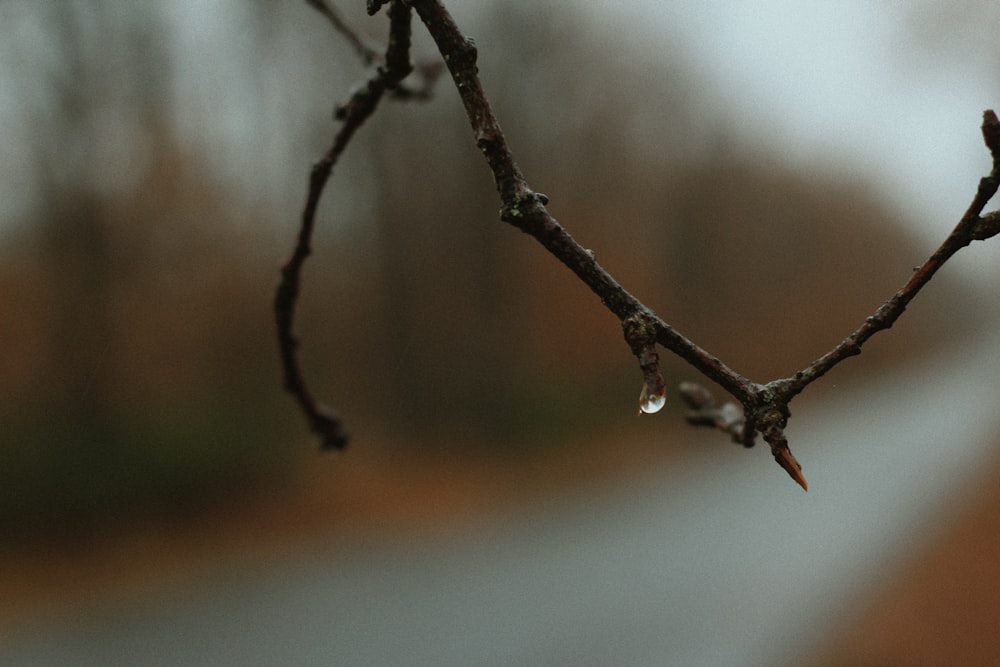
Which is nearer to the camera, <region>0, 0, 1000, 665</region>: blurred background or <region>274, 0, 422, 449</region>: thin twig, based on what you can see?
<region>274, 0, 422, 449</region>: thin twig

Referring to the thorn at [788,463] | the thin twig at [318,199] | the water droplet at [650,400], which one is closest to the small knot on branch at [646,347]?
the water droplet at [650,400]

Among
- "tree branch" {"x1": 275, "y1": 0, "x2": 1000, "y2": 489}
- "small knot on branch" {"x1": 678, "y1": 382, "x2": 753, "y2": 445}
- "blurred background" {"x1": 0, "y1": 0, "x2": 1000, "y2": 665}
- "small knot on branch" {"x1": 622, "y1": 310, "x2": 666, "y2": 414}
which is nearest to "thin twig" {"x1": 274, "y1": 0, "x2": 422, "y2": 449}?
"tree branch" {"x1": 275, "y1": 0, "x2": 1000, "y2": 489}

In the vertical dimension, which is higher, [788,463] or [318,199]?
[318,199]

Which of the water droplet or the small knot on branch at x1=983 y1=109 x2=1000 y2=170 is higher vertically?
the small knot on branch at x1=983 y1=109 x2=1000 y2=170

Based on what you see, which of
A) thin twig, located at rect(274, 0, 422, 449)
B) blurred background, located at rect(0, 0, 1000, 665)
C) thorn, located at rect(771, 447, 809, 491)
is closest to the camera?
thorn, located at rect(771, 447, 809, 491)

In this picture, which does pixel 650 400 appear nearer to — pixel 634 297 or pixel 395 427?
pixel 634 297

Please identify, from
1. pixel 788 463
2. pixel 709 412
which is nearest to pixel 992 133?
pixel 788 463

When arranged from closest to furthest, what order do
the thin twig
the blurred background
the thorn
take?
the thorn, the thin twig, the blurred background

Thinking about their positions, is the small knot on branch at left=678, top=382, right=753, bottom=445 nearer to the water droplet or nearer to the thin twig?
the water droplet

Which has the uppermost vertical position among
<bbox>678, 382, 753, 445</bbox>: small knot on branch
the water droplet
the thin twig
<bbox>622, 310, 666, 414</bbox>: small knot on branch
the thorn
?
the thin twig

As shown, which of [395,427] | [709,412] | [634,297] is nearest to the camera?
[634,297]

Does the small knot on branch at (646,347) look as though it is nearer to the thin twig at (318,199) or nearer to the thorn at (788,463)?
the thorn at (788,463)
